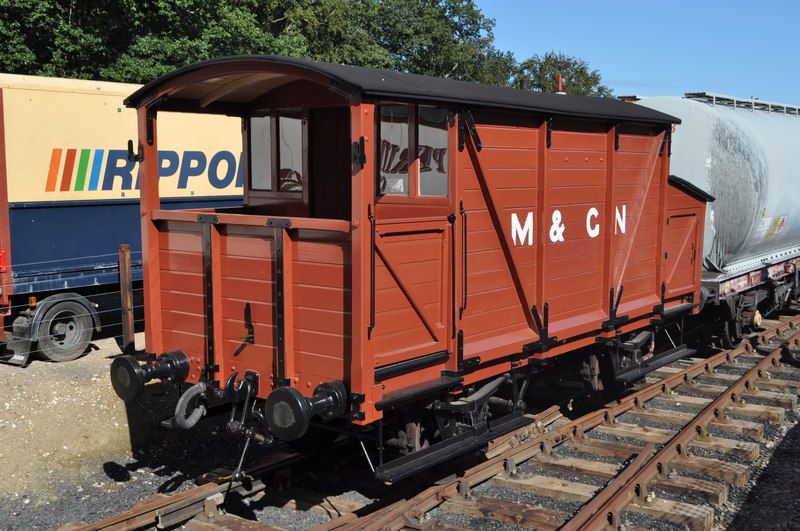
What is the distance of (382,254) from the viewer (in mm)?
5578

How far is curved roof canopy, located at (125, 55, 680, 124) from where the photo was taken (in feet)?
17.9

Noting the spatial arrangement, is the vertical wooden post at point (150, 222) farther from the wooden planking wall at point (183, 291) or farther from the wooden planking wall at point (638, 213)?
the wooden planking wall at point (638, 213)

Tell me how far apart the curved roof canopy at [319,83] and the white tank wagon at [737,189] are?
11.3 feet

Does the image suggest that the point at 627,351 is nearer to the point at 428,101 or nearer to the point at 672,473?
the point at 672,473

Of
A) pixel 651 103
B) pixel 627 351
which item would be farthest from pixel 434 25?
pixel 627 351

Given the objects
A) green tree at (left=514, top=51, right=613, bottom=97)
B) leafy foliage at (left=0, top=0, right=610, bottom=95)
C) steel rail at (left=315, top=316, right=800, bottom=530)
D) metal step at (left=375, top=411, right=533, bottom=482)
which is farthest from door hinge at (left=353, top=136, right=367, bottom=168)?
green tree at (left=514, top=51, right=613, bottom=97)

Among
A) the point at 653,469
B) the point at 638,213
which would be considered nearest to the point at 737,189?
the point at 638,213

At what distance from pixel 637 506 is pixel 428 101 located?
360cm

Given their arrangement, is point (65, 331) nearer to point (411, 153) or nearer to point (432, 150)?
point (411, 153)

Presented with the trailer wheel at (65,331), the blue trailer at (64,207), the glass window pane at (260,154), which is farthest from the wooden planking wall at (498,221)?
the trailer wheel at (65,331)

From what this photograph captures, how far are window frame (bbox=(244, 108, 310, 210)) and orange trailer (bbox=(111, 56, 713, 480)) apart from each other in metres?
0.02

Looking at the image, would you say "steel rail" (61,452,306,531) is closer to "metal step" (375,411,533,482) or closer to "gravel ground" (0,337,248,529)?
"gravel ground" (0,337,248,529)

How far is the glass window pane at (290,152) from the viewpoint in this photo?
727cm

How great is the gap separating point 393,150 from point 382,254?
1.22 meters
